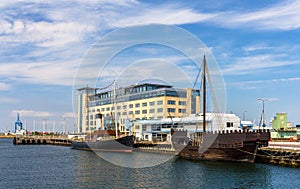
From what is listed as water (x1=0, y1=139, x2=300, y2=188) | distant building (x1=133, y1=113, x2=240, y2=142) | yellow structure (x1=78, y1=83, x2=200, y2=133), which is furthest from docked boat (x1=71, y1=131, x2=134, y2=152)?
water (x1=0, y1=139, x2=300, y2=188)

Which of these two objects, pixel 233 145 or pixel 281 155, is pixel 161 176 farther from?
pixel 281 155

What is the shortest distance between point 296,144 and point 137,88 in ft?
264

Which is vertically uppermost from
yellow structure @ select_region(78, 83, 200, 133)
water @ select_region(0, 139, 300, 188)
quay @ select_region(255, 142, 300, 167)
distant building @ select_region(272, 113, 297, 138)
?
yellow structure @ select_region(78, 83, 200, 133)

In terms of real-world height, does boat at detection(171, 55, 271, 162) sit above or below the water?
above

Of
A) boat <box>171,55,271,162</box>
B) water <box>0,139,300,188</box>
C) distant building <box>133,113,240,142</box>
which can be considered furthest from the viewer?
distant building <box>133,113,240,142</box>

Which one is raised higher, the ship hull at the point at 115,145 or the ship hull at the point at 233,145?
the ship hull at the point at 233,145

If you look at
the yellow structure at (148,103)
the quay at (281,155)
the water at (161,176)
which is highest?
the yellow structure at (148,103)

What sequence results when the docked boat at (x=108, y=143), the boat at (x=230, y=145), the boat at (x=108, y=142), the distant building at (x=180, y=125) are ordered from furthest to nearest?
A: the distant building at (x=180, y=125), the boat at (x=108, y=142), the docked boat at (x=108, y=143), the boat at (x=230, y=145)

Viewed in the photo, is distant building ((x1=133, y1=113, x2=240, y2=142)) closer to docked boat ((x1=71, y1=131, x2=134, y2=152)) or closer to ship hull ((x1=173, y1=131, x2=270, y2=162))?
docked boat ((x1=71, y1=131, x2=134, y2=152))

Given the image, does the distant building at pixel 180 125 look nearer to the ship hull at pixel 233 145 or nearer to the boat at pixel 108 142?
the boat at pixel 108 142

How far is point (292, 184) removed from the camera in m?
40.1

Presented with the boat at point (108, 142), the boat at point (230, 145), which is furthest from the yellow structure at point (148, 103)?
the boat at point (230, 145)

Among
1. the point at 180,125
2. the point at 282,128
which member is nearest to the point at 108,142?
the point at 180,125

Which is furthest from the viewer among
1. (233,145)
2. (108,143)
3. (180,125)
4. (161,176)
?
(180,125)
